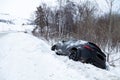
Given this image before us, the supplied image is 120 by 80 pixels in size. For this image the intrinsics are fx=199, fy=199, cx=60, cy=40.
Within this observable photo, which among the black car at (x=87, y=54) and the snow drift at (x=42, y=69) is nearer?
the snow drift at (x=42, y=69)

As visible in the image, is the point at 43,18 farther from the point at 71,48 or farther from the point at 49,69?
the point at 49,69

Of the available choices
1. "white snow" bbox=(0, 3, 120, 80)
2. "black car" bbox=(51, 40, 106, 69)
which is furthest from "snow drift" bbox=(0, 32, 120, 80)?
"black car" bbox=(51, 40, 106, 69)

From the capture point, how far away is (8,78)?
654cm

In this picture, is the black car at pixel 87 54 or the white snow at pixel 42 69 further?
the black car at pixel 87 54

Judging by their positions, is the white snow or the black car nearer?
the white snow

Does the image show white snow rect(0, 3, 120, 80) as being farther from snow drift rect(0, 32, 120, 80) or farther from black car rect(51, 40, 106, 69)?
black car rect(51, 40, 106, 69)

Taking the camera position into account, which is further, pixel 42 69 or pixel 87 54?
pixel 87 54

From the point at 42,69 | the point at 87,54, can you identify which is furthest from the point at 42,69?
the point at 87,54

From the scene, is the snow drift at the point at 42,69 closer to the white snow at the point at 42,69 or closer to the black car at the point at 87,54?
the white snow at the point at 42,69

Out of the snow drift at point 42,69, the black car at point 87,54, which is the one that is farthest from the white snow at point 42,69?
the black car at point 87,54

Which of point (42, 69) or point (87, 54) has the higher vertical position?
point (87, 54)

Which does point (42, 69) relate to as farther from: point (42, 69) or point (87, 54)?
point (87, 54)

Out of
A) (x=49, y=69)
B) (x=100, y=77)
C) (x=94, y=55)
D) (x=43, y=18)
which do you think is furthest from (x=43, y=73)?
(x=43, y=18)

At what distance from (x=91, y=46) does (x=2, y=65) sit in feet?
12.5
